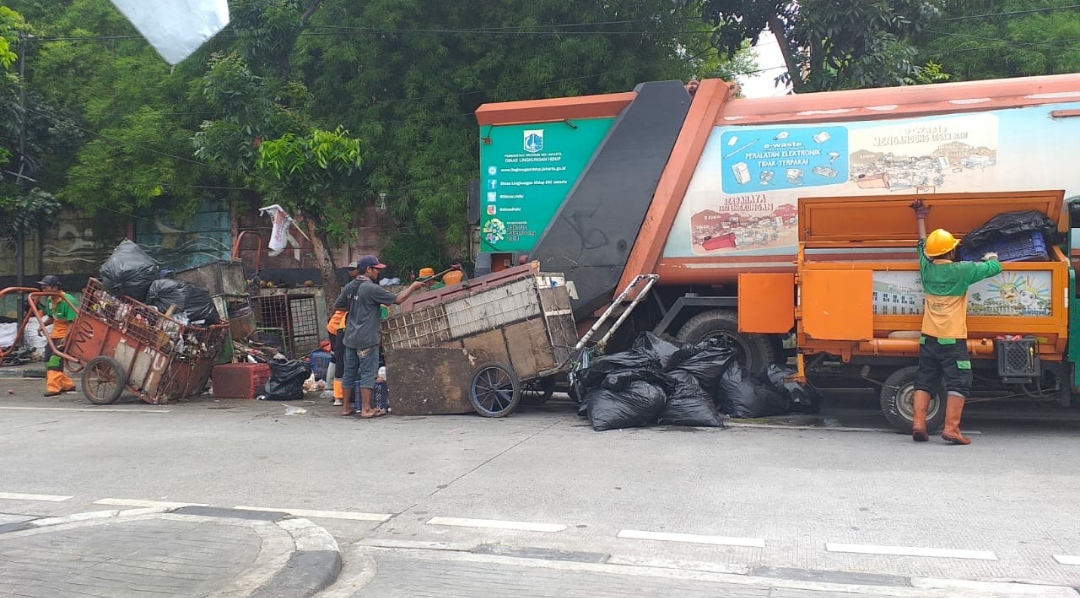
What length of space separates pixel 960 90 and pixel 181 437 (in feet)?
25.5

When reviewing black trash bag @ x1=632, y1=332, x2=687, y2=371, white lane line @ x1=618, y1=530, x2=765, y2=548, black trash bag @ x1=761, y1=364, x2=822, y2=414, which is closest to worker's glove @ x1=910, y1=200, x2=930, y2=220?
black trash bag @ x1=761, y1=364, x2=822, y2=414

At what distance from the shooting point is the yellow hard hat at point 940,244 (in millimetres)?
6664

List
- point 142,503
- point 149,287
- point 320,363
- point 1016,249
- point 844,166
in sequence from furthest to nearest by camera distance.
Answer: point 320,363 → point 149,287 → point 844,166 → point 1016,249 → point 142,503

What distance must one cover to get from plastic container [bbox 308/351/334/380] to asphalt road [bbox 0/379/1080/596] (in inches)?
91.3

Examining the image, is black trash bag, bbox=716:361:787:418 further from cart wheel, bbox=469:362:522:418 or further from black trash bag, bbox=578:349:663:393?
cart wheel, bbox=469:362:522:418

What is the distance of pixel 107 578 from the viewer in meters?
3.82

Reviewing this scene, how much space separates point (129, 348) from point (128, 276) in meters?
0.79

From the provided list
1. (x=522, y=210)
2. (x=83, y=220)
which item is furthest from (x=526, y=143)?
(x=83, y=220)

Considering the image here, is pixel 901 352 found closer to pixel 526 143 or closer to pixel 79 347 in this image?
pixel 526 143

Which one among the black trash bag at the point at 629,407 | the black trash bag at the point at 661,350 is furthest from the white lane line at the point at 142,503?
Result: the black trash bag at the point at 661,350

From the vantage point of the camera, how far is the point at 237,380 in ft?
33.4

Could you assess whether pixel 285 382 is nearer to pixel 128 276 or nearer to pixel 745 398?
pixel 128 276

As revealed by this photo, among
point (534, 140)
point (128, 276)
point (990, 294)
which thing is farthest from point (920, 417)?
point (128, 276)

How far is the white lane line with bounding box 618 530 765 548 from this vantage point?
4285 mm
